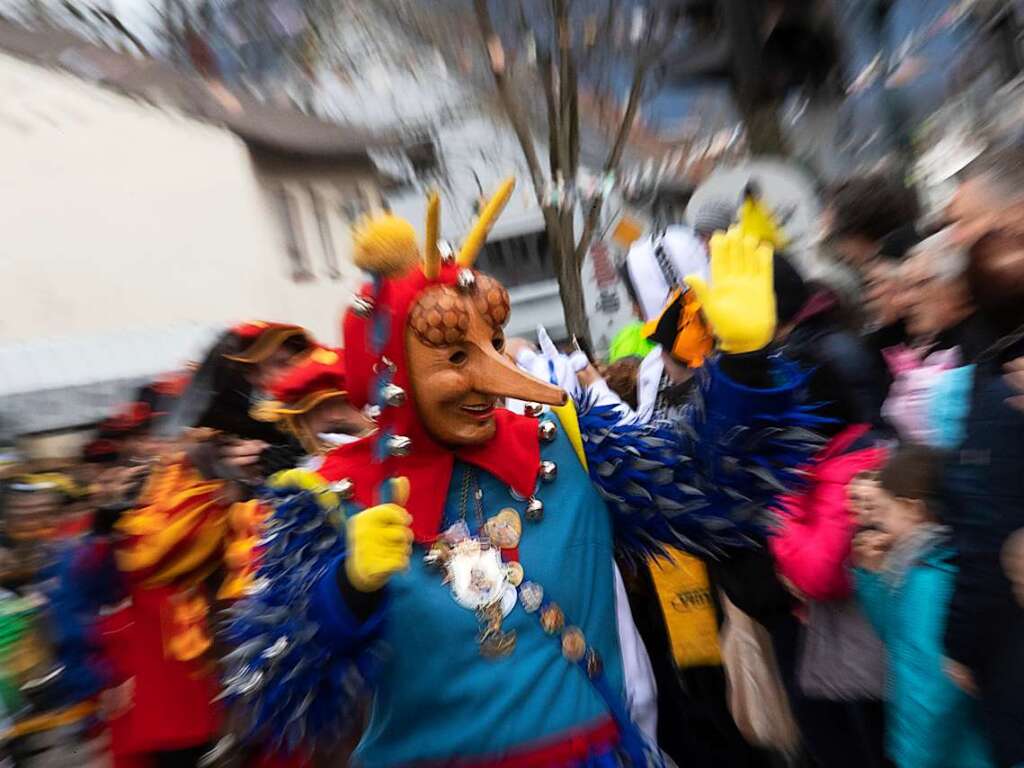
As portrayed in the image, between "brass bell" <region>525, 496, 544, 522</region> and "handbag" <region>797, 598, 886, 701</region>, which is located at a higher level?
"brass bell" <region>525, 496, 544, 522</region>

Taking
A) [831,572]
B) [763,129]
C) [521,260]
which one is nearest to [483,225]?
[831,572]

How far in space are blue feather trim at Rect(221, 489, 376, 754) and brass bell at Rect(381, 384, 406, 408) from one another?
0.24 m

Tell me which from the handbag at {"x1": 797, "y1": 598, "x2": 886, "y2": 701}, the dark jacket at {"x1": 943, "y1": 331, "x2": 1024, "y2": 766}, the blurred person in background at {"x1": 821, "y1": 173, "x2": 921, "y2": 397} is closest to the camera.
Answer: the dark jacket at {"x1": 943, "y1": 331, "x2": 1024, "y2": 766}

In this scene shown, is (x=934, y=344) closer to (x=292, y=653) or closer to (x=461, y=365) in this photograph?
(x=461, y=365)

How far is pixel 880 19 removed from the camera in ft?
21.7

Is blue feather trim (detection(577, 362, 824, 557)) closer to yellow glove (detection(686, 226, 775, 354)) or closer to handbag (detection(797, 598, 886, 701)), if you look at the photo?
yellow glove (detection(686, 226, 775, 354))

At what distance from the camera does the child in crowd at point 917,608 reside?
161 cm

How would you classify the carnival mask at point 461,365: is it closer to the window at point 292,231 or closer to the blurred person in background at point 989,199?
the blurred person in background at point 989,199

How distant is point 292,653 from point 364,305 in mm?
689

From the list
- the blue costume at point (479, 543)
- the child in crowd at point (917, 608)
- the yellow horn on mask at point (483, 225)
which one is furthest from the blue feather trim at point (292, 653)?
the child in crowd at point (917, 608)

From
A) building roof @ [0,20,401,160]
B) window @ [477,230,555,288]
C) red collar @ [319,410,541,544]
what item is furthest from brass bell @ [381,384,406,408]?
window @ [477,230,555,288]

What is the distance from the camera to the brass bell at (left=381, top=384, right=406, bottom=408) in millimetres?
1800

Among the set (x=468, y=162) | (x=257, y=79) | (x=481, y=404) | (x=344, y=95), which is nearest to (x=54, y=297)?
(x=257, y=79)

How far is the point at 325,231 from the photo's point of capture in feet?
28.8
